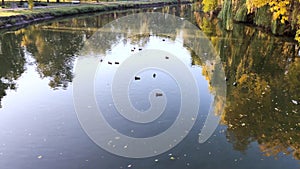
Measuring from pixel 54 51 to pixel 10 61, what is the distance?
12.2 feet

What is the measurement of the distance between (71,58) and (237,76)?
1145cm

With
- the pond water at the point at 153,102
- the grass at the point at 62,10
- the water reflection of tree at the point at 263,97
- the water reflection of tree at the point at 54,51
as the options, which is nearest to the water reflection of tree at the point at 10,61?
the pond water at the point at 153,102

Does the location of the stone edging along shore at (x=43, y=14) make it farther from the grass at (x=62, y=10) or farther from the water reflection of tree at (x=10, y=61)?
the water reflection of tree at (x=10, y=61)

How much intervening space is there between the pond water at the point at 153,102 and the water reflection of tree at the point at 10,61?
7 centimetres

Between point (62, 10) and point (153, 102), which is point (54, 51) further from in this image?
point (62, 10)

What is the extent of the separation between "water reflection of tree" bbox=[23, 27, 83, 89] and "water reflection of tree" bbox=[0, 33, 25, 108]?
2.94ft

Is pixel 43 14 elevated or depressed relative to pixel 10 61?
elevated

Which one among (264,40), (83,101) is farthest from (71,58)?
(264,40)

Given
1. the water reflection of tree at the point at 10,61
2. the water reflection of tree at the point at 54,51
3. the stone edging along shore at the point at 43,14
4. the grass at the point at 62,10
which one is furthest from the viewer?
the grass at the point at 62,10

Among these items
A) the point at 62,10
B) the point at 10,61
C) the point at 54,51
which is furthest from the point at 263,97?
the point at 62,10

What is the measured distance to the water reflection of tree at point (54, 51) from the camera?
17.2 m

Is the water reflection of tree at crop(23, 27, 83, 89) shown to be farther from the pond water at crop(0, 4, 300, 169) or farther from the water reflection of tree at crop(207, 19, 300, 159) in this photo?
the water reflection of tree at crop(207, 19, 300, 159)

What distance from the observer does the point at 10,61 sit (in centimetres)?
2086

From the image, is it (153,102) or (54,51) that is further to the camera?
(54,51)
